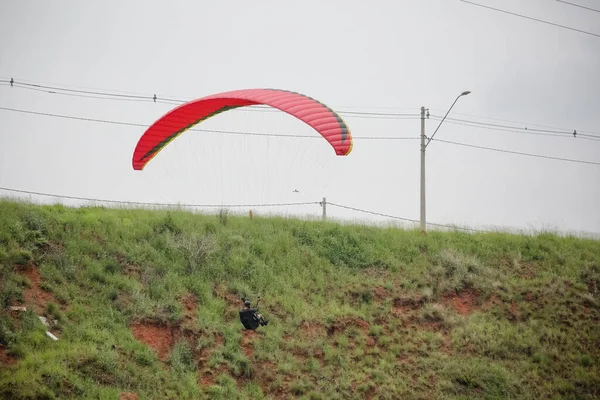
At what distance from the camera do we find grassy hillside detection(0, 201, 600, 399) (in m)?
19.3

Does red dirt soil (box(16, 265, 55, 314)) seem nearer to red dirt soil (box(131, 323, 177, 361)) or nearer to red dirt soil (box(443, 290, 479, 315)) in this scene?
red dirt soil (box(131, 323, 177, 361))

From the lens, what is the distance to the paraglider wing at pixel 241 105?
21.2 meters

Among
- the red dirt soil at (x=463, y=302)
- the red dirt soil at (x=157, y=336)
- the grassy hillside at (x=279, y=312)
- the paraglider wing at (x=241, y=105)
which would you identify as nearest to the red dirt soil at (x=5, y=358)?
the grassy hillside at (x=279, y=312)

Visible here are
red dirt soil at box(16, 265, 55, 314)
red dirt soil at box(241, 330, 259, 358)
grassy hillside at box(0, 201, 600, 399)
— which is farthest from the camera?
red dirt soil at box(241, 330, 259, 358)

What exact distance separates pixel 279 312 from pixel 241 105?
635cm

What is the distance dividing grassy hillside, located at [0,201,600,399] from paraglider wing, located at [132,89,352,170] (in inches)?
104

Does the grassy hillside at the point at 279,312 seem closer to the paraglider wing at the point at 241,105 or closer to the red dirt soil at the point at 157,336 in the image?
the red dirt soil at the point at 157,336

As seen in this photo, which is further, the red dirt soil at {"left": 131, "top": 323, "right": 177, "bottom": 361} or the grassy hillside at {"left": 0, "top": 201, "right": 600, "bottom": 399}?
the red dirt soil at {"left": 131, "top": 323, "right": 177, "bottom": 361}

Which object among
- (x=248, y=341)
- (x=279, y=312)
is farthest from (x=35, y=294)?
(x=279, y=312)

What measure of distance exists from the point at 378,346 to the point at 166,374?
20.2ft

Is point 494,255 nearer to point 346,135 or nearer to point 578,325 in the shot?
point 578,325

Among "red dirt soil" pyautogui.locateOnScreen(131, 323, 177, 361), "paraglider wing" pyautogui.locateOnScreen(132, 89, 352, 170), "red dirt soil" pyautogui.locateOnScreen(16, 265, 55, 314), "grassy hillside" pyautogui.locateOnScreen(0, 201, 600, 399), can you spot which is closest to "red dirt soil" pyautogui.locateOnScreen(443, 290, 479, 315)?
"grassy hillside" pyautogui.locateOnScreen(0, 201, 600, 399)

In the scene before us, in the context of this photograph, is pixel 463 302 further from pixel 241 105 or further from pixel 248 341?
pixel 241 105

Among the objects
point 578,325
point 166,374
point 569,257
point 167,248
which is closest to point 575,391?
point 578,325
